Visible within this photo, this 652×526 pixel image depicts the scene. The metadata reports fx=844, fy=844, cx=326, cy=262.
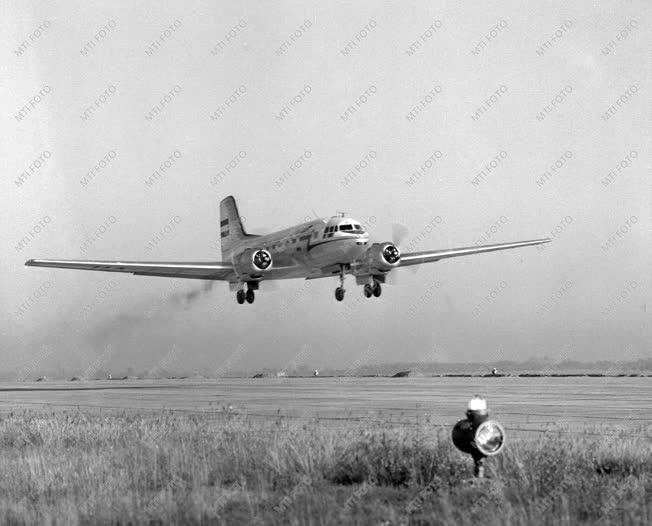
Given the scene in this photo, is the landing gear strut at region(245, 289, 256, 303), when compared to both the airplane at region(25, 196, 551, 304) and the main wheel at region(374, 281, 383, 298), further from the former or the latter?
the main wheel at region(374, 281, 383, 298)

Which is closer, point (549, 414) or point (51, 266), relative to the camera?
point (549, 414)

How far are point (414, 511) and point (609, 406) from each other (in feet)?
60.7

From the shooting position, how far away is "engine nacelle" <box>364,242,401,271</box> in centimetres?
5469

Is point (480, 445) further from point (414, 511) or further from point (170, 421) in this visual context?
point (170, 421)

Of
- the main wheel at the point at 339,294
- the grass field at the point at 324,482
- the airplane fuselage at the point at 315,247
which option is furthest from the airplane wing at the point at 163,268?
the grass field at the point at 324,482

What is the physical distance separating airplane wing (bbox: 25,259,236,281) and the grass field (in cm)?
4634

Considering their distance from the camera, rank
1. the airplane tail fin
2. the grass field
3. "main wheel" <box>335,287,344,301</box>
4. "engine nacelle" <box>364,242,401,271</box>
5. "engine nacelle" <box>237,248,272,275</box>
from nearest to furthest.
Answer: the grass field
"engine nacelle" <box>364,242,401,271</box>
"main wheel" <box>335,287,344,301</box>
"engine nacelle" <box>237,248,272,275</box>
the airplane tail fin

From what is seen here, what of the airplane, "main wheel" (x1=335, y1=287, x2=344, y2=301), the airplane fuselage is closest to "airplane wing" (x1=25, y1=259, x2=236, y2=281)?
the airplane

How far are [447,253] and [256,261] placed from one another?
50.1 feet

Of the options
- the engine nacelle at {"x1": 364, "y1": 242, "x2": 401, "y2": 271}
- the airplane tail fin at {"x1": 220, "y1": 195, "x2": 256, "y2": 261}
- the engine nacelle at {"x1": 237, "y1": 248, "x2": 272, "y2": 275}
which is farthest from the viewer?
the airplane tail fin at {"x1": 220, "y1": 195, "x2": 256, "y2": 261}

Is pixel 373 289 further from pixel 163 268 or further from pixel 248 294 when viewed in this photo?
pixel 163 268

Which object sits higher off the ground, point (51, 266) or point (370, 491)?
point (51, 266)

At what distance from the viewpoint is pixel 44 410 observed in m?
33.2

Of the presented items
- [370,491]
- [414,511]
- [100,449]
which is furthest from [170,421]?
[414,511]
